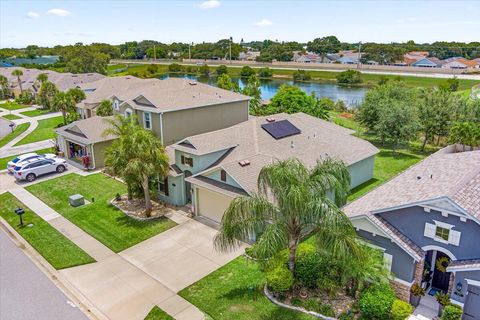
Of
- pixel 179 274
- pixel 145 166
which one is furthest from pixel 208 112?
pixel 179 274

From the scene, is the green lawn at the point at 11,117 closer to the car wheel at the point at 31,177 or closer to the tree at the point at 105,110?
the tree at the point at 105,110

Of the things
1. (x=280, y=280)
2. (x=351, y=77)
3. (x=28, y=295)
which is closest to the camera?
(x=280, y=280)

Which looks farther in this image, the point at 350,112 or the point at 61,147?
the point at 350,112

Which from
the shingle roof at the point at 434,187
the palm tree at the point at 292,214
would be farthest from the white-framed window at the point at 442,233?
the palm tree at the point at 292,214

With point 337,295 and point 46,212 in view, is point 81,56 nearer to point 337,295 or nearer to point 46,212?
point 46,212

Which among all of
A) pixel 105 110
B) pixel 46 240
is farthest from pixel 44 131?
pixel 46 240

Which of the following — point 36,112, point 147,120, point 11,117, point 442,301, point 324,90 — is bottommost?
point 442,301

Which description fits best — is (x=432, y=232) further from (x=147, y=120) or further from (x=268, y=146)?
(x=147, y=120)
